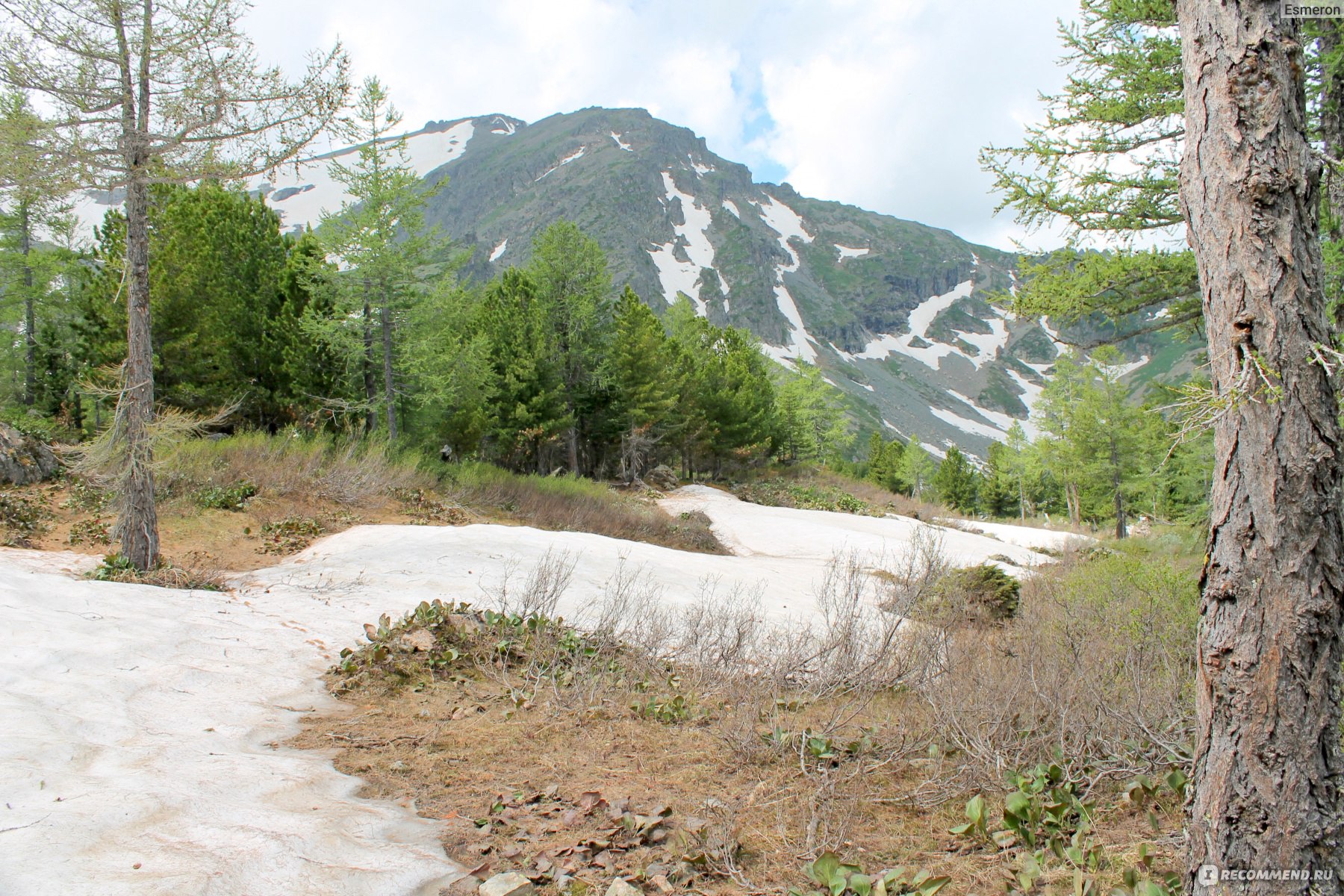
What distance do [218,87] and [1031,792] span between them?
9.49 metres

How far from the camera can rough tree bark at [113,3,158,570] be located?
7227 mm

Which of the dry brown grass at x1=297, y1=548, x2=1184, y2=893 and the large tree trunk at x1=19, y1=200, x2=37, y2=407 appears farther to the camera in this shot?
the large tree trunk at x1=19, y1=200, x2=37, y2=407

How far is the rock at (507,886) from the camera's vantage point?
7.93ft

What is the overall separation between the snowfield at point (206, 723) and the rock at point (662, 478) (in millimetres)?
18636

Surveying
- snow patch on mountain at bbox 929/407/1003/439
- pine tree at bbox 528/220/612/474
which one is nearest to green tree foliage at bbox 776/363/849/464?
pine tree at bbox 528/220/612/474

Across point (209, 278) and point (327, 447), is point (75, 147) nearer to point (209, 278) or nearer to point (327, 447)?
point (327, 447)

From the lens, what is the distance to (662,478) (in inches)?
1157

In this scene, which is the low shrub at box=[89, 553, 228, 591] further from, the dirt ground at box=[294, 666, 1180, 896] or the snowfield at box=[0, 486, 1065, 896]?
the dirt ground at box=[294, 666, 1180, 896]

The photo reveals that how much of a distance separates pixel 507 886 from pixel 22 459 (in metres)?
13.4

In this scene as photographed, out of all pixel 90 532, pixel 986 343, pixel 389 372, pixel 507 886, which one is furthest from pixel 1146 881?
pixel 986 343

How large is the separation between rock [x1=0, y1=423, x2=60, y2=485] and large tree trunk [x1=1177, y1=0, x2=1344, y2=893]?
584 inches

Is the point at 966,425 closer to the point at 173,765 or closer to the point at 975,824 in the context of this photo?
the point at 975,824

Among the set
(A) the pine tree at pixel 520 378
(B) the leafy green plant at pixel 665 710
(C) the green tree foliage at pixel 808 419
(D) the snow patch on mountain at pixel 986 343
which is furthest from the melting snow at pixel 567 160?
(B) the leafy green plant at pixel 665 710

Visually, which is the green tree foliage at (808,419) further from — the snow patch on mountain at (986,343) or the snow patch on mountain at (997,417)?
the snow patch on mountain at (986,343)
